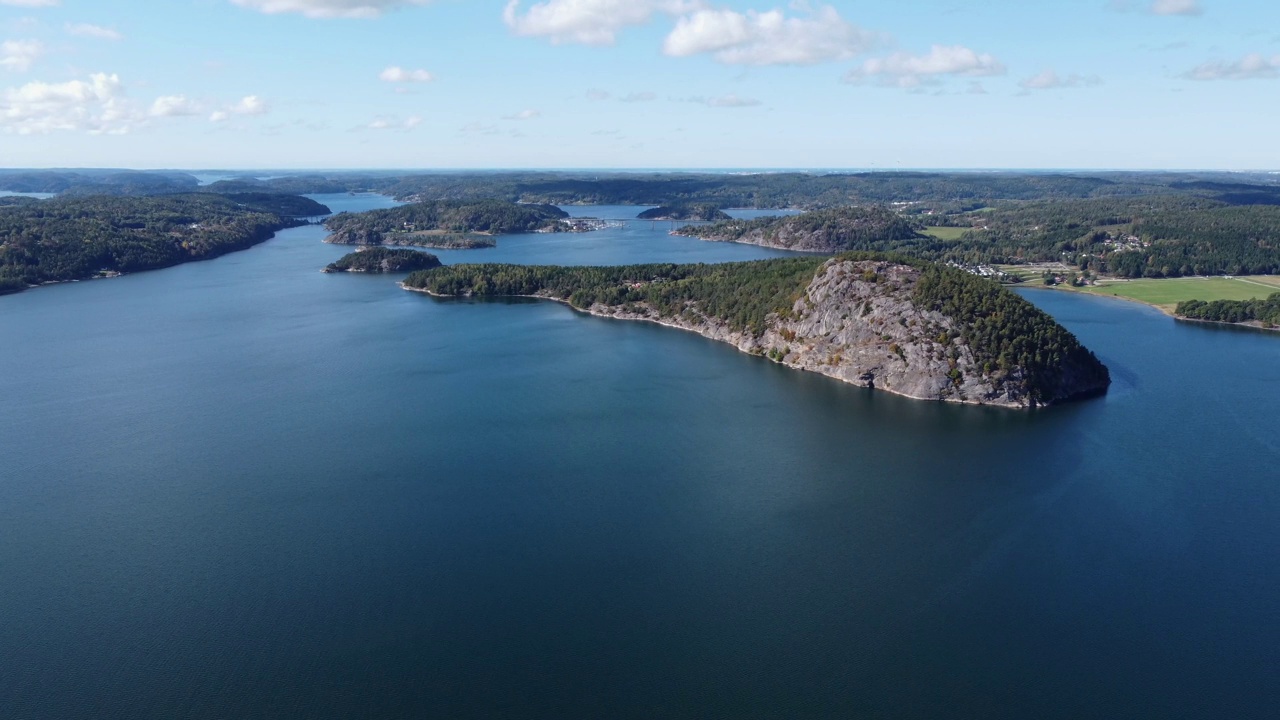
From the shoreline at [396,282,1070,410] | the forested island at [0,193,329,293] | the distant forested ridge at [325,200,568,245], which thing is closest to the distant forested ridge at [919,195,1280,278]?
the shoreline at [396,282,1070,410]

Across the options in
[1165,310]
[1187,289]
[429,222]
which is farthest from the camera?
[429,222]

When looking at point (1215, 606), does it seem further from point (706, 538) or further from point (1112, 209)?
point (1112, 209)

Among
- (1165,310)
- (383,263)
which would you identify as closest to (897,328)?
(1165,310)

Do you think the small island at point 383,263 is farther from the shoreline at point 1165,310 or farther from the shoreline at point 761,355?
the shoreline at point 1165,310

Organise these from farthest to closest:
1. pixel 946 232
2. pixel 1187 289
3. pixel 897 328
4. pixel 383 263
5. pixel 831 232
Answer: pixel 946 232, pixel 831 232, pixel 383 263, pixel 1187 289, pixel 897 328

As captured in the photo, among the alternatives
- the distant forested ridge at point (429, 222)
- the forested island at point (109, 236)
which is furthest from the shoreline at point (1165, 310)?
the forested island at point (109, 236)

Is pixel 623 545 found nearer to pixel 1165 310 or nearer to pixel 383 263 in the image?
pixel 1165 310

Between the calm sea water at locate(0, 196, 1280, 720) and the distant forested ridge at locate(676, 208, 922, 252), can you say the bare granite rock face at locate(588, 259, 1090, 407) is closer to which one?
the calm sea water at locate(0, 196, 1280, 720)
